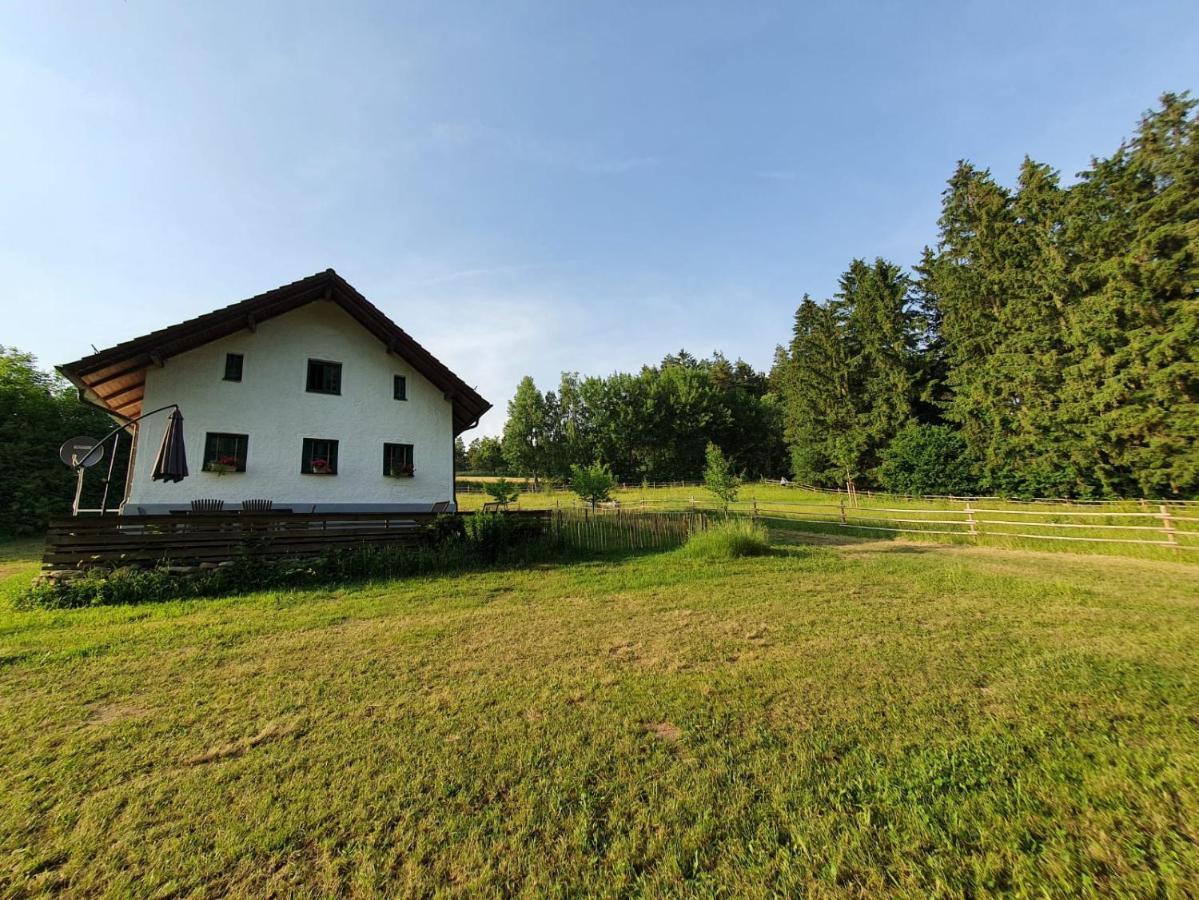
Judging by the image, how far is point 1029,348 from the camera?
2497 cm

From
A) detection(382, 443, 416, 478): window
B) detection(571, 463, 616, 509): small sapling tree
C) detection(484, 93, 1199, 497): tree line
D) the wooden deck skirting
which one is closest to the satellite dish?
the wooden deck skirting

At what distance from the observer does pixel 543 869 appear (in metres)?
2.08

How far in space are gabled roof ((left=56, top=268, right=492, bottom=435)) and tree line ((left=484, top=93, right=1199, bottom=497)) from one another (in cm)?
2901

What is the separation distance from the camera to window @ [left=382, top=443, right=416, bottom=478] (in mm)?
13891

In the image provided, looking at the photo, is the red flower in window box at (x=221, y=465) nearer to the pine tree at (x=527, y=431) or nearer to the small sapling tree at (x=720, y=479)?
the small sapling tree at (x=720, y=479)

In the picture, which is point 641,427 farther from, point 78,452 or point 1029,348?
point 78,452

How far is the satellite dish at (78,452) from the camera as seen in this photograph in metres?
9.22

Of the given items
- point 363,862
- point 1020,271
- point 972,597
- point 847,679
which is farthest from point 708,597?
point 1020,271

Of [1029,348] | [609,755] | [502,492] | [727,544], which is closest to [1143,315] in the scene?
[1029,348]

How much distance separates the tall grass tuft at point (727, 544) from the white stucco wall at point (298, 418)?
27.2 feet

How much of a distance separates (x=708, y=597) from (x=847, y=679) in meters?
3.31

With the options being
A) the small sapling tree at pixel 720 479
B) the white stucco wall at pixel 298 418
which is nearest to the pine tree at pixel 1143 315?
the small sapling tree at pixel 720 479

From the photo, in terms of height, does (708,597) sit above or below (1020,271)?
below

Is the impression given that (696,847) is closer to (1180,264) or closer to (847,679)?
(847,679)
